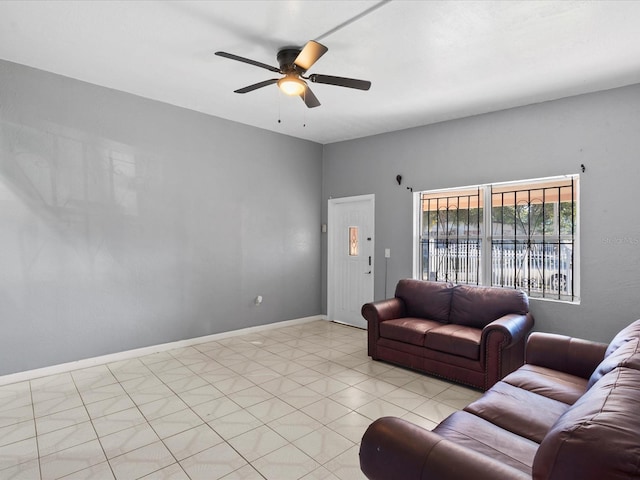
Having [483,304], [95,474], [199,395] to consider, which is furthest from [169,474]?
[483,304]

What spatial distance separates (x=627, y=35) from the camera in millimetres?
2680

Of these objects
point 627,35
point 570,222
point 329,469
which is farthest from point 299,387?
point 627,35

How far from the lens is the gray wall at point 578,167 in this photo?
11.3 ft

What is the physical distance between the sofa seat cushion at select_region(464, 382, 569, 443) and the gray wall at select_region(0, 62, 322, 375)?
142 inches

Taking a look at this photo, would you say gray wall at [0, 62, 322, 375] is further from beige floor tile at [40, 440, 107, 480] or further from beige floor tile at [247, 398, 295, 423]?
beige floor tile at [247, 398, 295, 423]

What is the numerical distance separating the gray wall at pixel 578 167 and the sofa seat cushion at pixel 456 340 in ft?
3.39

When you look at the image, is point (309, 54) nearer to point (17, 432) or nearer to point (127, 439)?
point (127, 439)

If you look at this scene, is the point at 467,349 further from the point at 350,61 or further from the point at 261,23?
the point at 261,23

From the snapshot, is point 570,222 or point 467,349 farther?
point 570,222

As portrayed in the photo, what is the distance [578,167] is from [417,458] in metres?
3.63

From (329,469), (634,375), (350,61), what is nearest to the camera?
(634,375)

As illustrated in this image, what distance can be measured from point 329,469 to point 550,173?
11.9ft

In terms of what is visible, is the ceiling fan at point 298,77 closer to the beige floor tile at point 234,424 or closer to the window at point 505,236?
the window at point 505,236

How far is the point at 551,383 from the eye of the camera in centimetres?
234
